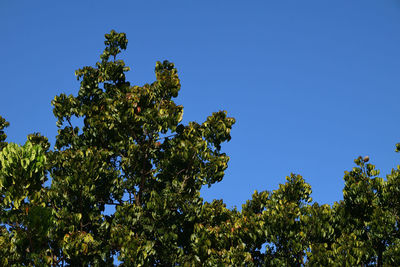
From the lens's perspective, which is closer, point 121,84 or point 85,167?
point 85,167

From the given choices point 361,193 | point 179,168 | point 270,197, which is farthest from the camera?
point 270,197

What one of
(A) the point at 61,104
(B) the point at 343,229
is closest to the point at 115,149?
(A) the point at 61,104

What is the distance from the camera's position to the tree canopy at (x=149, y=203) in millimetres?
11938

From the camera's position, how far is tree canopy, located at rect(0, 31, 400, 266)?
39.2 feet

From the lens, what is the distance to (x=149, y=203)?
1298 cm

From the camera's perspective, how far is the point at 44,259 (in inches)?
466

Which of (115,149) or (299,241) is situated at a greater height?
(115,149)

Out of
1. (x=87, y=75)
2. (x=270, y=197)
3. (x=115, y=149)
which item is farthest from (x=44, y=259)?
(x=270, y=197)

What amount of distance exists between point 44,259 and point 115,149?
426 centimetres

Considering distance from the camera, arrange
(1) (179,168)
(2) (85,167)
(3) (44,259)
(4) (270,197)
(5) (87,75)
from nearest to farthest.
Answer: (3) (44,259), (2) (85,167), (1) (179,168), (5) (87,75), (4) (270,197)

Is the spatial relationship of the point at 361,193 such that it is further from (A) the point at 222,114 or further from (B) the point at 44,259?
(B) the point at 44,259

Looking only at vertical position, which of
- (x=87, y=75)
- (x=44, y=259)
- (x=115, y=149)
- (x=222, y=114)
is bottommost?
(x=44, y=259)

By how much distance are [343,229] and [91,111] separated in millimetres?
9914

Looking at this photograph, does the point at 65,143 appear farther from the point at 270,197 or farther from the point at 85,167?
the point at 270,197
